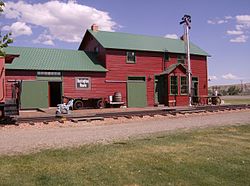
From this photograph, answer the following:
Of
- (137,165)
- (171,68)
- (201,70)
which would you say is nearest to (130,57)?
(171,68)

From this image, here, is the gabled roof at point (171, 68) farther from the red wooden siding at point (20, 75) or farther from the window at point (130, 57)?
the red wooden siding at point (20, 75)

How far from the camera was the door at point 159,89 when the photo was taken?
3103cm

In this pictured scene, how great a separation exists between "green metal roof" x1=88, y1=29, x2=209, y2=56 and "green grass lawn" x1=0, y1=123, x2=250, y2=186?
20.9 m

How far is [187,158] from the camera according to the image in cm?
766

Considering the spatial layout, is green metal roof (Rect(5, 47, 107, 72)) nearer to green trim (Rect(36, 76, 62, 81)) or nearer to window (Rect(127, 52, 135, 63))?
green trim (Rect(36, 76, 62, 81))

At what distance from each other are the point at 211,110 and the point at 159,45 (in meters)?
12.5

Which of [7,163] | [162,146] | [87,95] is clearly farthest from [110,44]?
[7,163]

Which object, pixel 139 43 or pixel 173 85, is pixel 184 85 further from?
pixel 139 43

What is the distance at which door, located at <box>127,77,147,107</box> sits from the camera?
2923cm

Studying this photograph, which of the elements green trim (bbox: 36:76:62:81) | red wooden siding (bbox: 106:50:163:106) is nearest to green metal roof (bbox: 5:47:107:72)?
green trim (bbox: 36:76:62:81)

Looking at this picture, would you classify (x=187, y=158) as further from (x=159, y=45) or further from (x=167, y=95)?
(x=159, y=45)

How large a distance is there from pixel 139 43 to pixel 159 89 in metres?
5.06

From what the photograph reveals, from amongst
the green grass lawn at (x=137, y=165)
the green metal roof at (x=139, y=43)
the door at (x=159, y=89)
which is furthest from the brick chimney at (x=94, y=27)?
the green grass lawn at (x=137, y=165)

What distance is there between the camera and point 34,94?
984 inches
